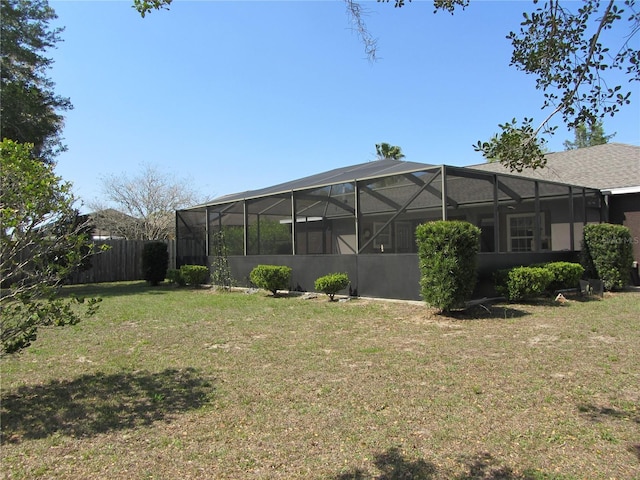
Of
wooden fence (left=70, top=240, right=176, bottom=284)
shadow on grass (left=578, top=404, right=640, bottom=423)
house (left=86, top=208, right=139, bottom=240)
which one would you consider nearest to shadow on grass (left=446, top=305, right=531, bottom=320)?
shadow on grass (left=578, top=404, right=640, bottom=423)

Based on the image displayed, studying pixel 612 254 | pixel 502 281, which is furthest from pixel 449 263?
pixel 612 254

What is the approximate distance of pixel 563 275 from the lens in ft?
31.7

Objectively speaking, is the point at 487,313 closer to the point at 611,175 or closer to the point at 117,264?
the point at 611,175

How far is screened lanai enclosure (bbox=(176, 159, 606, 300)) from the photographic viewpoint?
30.9 ft

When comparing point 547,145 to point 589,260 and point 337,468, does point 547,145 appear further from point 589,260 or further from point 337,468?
point 589,260

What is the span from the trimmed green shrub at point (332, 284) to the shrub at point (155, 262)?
8596 mm

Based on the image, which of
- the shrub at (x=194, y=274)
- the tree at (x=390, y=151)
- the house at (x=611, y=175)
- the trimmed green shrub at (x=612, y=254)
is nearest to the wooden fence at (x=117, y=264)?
the shrub at (x=194, y=274)

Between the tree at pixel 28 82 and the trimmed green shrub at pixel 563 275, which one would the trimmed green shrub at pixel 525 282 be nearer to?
the trimmed green shrub at pixel 563 275

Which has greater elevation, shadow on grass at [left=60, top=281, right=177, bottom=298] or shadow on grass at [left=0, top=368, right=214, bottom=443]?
shadow on grass at [left=60, top=281, right=177, bottom=298]

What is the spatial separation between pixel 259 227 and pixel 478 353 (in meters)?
9.37

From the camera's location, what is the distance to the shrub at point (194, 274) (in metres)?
14.5

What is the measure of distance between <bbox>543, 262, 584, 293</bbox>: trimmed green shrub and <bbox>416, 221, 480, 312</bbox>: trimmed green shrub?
2973mm

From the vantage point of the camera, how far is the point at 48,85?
15914 mm

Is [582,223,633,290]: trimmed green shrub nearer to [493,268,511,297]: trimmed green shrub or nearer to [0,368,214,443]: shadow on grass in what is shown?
[493,268,511,297]: trimmed green shrub
